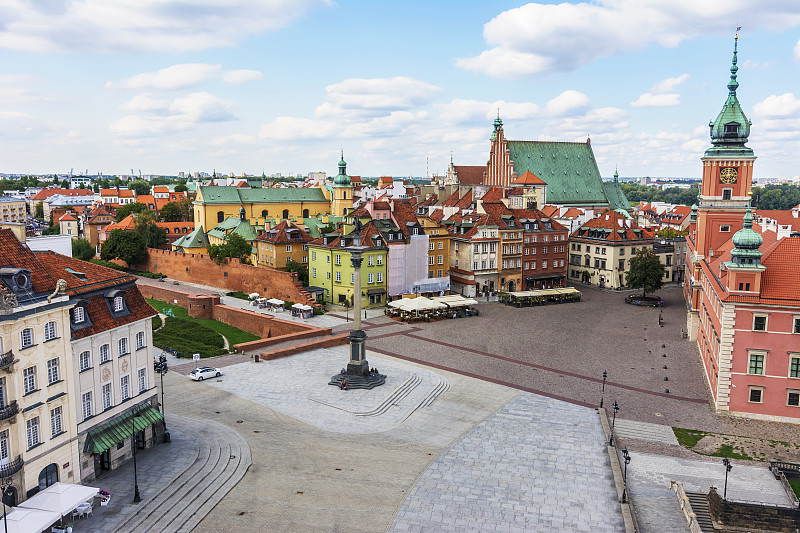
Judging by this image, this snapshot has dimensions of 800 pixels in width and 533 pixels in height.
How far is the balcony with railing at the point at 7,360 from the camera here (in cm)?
2389

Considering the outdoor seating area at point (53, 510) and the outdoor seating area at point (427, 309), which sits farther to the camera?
the outdoor seating area at point (427, 309)

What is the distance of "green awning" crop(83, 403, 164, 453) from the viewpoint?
28500mm

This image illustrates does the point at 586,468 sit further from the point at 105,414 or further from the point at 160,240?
the point at 160,240

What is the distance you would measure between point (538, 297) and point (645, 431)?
3997 centimetres

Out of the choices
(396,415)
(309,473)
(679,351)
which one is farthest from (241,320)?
(679,351)

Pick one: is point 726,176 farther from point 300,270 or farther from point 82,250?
point 82,250

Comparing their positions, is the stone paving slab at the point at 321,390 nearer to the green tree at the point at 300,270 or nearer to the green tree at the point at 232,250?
the green tree at the point at 300,270

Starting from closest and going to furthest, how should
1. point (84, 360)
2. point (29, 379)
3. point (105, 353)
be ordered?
point (29, 379), point (84, 360), point (105, 353)

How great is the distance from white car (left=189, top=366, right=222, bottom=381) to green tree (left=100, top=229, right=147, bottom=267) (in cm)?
5922

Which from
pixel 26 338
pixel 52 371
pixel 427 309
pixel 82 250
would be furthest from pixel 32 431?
pixel 82 250

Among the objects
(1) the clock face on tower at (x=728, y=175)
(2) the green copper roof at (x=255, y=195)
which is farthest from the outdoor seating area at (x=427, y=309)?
(2) the green copper roof at (x=255, y=195)

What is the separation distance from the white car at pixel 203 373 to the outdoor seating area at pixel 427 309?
23.1 metres

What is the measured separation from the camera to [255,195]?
123062mm

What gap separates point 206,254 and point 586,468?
227 ft
